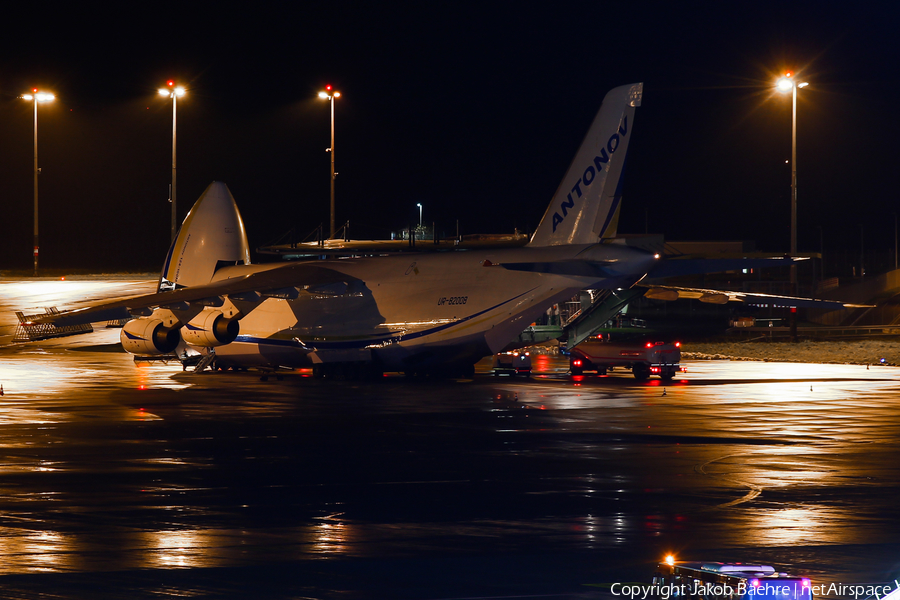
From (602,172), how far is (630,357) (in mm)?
5930

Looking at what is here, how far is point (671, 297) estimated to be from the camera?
36406mm

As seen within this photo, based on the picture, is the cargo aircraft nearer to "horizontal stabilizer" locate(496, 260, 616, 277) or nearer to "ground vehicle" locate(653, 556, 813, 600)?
"horizontal stabilizer" locate(496, 260, 616, 277)

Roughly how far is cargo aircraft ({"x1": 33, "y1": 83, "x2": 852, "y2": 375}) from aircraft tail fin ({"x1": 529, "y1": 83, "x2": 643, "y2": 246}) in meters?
0.03

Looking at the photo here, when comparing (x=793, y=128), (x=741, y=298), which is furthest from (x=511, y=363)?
(x=793, y=128)

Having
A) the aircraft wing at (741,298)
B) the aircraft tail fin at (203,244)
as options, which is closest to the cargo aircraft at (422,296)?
the aircraft tail fin at (203,244)

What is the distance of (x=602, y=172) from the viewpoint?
31078 mm

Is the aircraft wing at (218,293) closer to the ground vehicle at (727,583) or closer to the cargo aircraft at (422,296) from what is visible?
the cargo aircraft at (422,296)

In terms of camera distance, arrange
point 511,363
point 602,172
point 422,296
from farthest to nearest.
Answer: point 511,363, point 422,296, point 602,172

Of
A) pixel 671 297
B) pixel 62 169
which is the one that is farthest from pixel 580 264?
pixel 62 169

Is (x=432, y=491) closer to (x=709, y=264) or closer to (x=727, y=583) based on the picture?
(x=727, y=583)

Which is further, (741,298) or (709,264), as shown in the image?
(741,298)

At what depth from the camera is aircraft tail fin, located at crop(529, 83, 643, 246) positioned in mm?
31000

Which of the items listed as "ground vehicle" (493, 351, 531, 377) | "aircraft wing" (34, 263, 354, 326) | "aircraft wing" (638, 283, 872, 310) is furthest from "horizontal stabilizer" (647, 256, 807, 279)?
"aircraft wing" (34, 263, 354, 326)

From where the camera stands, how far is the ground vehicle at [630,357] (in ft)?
107
